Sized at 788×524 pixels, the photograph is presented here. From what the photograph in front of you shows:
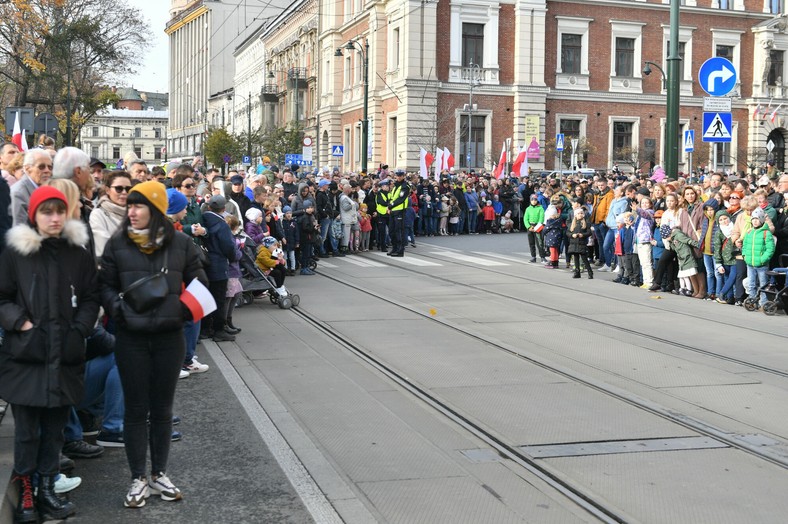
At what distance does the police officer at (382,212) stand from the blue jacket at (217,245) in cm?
1399

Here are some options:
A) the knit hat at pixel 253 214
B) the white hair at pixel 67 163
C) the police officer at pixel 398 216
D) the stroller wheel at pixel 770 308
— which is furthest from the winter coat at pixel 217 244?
the police officer at pixel 398 216

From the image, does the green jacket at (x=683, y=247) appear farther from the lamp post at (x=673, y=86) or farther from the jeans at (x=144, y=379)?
the jeans at (x=144, y=379)

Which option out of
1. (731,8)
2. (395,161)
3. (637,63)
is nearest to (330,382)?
(395,161)

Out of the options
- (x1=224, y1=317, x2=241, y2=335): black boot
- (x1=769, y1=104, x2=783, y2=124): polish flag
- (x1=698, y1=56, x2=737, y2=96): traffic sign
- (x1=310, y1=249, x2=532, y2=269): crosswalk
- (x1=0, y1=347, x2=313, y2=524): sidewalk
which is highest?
(x1=769, y1=104, x2=783, y2=124): polish flag

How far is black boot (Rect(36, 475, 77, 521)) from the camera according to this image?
18.7ft

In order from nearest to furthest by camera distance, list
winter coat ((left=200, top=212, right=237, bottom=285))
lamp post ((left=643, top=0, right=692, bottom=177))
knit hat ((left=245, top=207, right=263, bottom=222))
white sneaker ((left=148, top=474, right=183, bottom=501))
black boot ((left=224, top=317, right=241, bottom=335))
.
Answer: white sneaker ((left=148, top=474, right=183, bottom=501)) → winter coat ((left=200, top=212, right=237, bottom=285)) → black boot ((left=224, top=317, right=241, bottom=335)) → knit hat ((left=245, top=207, right=263, bottom=222)) → lamp post ((left=643, top=0, right=692, bottom=177))

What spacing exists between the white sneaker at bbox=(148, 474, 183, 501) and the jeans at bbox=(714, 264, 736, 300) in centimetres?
1178

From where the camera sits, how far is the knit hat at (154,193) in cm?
587

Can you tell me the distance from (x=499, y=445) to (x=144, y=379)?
2.73m

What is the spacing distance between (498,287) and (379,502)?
12.0 m

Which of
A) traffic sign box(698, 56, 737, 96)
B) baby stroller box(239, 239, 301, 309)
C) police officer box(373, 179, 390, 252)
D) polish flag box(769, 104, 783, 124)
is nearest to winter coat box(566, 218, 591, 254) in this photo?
traffic sign box(698, 56, 737, 96)

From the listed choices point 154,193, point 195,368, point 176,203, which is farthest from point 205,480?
point 195,368

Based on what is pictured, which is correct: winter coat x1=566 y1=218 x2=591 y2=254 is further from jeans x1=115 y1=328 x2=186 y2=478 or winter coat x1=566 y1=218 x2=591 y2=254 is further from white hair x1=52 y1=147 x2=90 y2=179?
jeans x1=115 y1=328 x2=186 y2=478

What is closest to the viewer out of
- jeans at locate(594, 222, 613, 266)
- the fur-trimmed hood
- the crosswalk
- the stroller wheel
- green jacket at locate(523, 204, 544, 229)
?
the fur-trimmed hood
